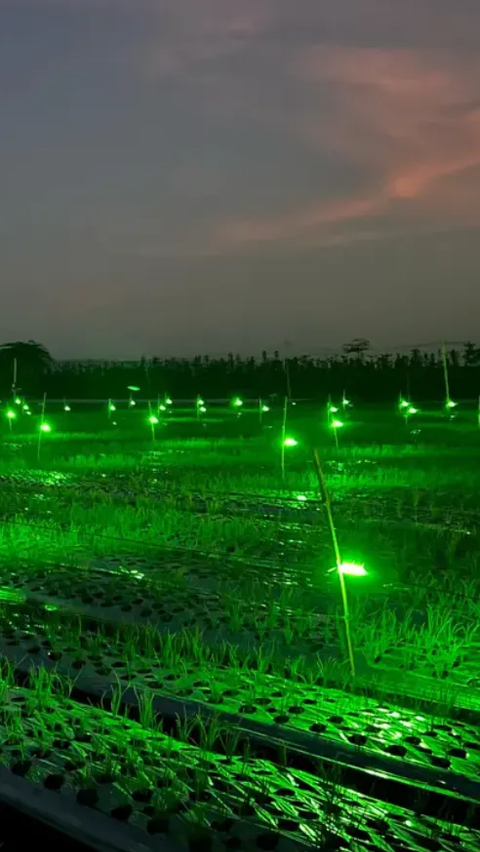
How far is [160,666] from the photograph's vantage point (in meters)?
4.20

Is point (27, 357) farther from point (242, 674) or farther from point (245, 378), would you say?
point (242, 674)

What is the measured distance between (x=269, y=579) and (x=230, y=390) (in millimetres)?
41550

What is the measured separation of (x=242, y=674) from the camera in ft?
13.2

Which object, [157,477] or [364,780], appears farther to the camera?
[157,477]

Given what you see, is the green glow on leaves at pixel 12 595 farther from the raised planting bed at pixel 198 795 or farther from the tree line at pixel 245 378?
the tree line at pixel 245 378

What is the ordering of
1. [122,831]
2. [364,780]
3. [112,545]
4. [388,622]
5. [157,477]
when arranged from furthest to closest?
[157,477], [112,545], [388,622], [364,780], [122,831]

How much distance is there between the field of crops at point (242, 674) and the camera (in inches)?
109

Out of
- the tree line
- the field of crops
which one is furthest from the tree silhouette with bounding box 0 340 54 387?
the field of crops

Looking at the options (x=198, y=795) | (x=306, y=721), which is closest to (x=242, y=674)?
(x=306, y=721)

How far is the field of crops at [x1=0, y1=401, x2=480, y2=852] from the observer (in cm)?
277

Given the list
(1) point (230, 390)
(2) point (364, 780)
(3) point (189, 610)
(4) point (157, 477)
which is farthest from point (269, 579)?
(1) point (230, 390)

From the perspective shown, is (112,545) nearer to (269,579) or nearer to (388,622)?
(269,579)

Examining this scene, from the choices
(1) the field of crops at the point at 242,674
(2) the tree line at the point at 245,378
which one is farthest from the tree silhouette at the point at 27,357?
(1) the field of crops at the point at 242,674

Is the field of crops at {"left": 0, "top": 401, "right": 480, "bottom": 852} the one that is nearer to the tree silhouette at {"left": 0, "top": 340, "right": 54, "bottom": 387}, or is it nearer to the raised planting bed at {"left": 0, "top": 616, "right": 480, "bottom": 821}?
the raised planting bed at {"left": 0, "top": 616, "right": 480, "bottom": 821}
